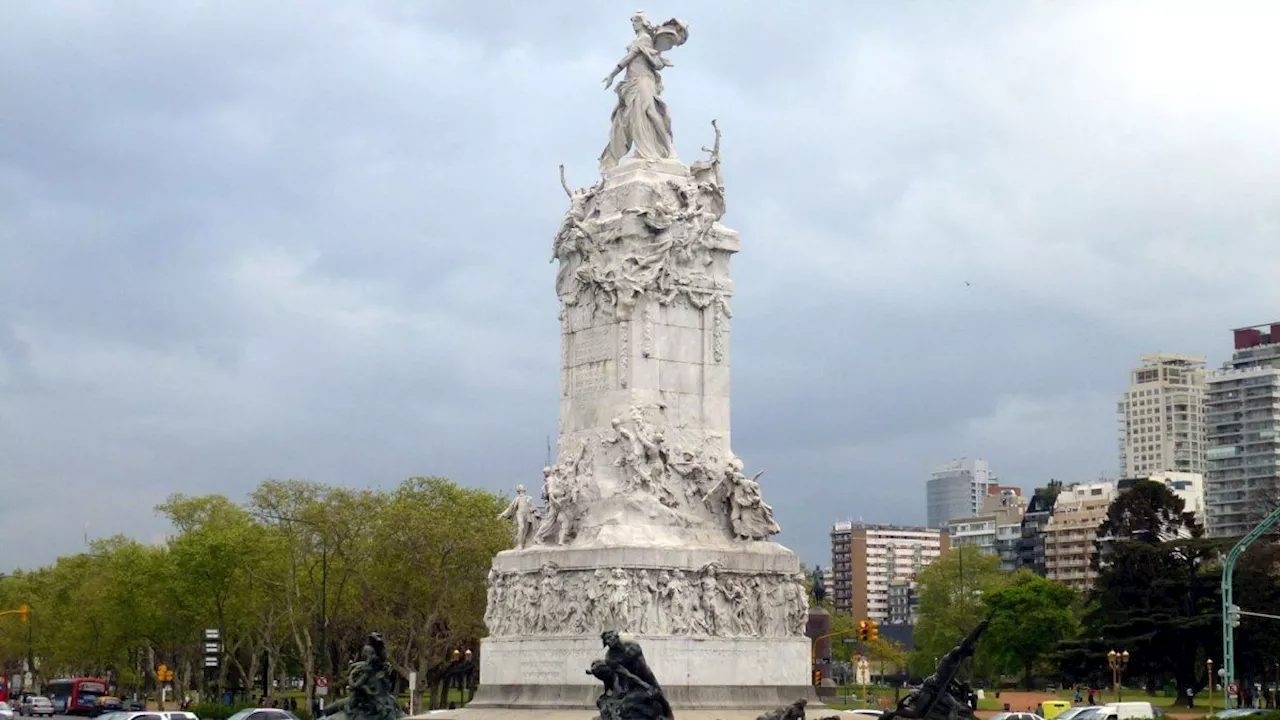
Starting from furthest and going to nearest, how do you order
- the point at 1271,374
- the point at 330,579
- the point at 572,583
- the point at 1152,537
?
the point at 1271,374, the point at 1152,537, the point at 330,579, the point at 572,583

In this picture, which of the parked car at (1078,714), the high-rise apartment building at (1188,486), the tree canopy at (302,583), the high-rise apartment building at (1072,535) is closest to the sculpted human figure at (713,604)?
the parked car at (1078,714)

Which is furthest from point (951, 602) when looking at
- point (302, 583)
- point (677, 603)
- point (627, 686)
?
point (627, 686)

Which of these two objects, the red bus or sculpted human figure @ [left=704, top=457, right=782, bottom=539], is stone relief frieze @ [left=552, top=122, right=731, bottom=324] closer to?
sculpted human figure @ [left=704, top=457, right=782, bottom=539]

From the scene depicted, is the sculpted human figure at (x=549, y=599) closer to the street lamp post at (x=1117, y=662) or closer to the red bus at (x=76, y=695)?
the street lamp post at (x=1117, y=662)

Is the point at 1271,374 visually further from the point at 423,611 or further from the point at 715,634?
the point at 715,634

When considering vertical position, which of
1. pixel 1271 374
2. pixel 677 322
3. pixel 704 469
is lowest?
pixel 704 469

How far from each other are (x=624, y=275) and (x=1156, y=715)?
23053mm

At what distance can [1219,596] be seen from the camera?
8438 centimetres

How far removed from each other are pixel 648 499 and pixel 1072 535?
443 ft

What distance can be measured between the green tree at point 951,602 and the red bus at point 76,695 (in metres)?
55.0

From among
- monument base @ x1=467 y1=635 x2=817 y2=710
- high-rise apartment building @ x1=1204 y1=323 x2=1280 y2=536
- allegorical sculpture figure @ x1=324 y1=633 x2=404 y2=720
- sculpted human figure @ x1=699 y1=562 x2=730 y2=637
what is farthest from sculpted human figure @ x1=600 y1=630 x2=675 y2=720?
high-rise apartment building @ x1=1204 y1=323 x2=1280 y2=536

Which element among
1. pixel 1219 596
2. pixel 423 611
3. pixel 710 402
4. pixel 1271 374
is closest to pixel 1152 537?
pixel 1219 596

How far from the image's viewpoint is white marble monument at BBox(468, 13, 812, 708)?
133ft

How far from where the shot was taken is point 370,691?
3209 cm
